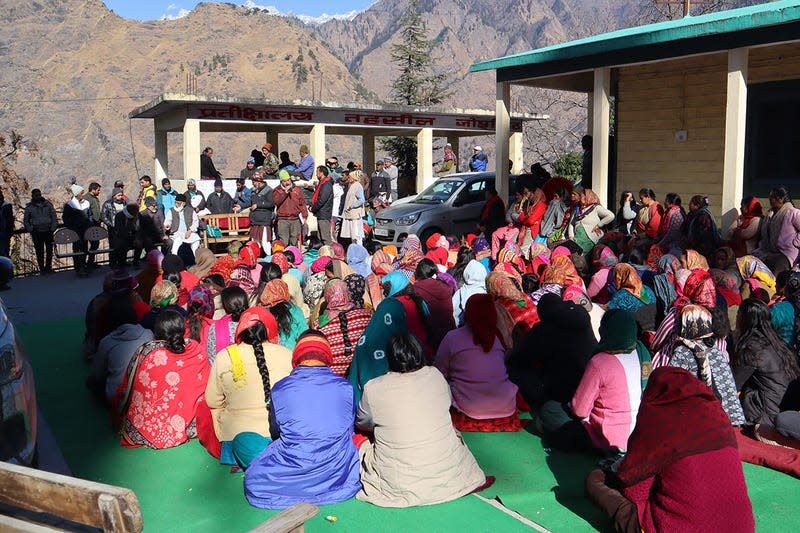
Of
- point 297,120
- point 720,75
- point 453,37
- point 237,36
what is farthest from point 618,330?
point 453,37

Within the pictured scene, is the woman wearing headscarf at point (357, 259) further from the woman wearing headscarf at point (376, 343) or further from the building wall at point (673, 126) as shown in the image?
the building wall at point (673, 126)

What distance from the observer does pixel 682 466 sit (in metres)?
3.84

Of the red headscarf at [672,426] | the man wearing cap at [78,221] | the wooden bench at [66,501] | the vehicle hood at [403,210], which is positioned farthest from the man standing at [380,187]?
the wooden bench at [66,501]

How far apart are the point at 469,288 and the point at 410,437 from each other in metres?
3.70

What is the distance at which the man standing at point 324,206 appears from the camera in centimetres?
1469

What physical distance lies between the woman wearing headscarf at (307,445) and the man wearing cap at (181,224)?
1064 centimetres

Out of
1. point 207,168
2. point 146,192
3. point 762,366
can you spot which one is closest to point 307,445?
point 762,366

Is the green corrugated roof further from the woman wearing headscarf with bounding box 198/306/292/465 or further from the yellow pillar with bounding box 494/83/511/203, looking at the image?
the woman wearing headscarf with bounding box 198/306/292/465

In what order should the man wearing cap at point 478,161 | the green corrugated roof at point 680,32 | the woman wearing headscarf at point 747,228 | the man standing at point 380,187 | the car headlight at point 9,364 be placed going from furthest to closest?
the man wearing cap at point 478,161, the man standing at point 380,187, the woman wearing headscarf at point 747,228, the green corrugated roof at point 680,32, the car headlight at point 9,364

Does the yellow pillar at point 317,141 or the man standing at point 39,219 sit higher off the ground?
the yellow pillar at point 317,141

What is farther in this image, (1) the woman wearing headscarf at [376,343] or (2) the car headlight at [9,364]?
(1) the woman wearing headscarf at [376,343]

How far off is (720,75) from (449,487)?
34.2ft

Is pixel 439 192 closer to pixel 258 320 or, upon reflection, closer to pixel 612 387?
pixel 258 320

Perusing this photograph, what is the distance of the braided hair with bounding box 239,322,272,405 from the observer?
5.38 m
